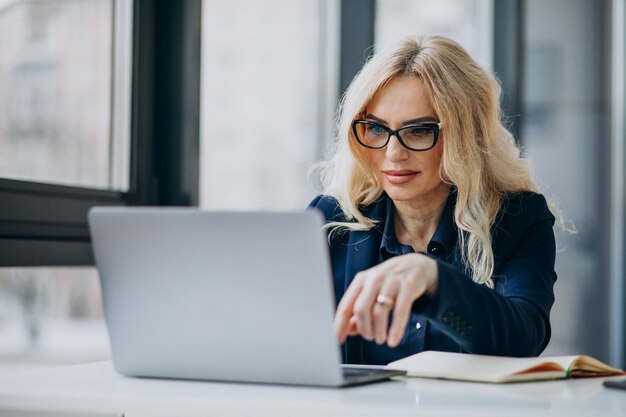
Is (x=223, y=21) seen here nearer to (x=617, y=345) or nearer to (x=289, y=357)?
(x=617, y=345)

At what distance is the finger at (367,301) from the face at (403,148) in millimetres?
664

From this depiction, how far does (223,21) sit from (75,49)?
754 millimetres

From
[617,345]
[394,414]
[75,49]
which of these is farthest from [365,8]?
[394,414]

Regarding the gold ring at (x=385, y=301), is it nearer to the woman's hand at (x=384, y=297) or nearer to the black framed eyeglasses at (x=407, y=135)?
the woman's hand at (x=384, y=297)

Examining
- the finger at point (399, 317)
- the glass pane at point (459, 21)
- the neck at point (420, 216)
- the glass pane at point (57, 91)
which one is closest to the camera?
the finger at point (399, 317)

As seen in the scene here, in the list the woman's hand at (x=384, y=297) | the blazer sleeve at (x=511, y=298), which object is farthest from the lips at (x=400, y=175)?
the woman's hand at (x=384, y=297)

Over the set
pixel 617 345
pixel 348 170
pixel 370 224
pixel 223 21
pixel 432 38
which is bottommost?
pixel 617 345

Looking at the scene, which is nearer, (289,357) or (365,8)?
(289,357)

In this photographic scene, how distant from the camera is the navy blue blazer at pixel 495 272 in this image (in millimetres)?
1297

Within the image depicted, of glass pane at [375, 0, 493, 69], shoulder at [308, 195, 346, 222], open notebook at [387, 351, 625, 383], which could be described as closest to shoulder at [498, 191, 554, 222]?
shoulder at [308, 195, 346, 222]

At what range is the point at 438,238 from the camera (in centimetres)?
177

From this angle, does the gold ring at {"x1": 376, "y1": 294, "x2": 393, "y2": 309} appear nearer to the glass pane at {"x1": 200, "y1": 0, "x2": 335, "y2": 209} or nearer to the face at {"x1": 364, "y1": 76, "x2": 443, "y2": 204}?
the face at {"x1": 364, "y1": 76, "x2": 443, "y2": 204}

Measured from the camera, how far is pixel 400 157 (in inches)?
67.9

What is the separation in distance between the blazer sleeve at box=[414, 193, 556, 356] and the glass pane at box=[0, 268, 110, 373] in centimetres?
121
